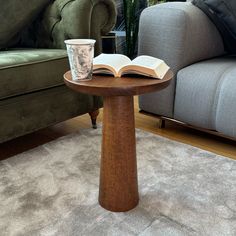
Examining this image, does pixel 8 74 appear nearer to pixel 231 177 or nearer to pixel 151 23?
pixel 151 23

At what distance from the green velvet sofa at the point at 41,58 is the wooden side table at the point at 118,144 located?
40 centimetres

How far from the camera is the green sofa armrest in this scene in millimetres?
1475

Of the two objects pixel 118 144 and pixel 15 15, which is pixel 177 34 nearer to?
pixel 118 144

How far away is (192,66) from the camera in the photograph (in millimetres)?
1511

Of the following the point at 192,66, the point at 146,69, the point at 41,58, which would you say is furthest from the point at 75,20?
the point at 146,69

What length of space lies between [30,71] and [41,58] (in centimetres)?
9

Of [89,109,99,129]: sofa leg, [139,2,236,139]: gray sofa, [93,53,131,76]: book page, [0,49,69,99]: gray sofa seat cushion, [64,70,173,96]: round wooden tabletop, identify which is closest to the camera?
[64,70,173,96]: round wooden tabletop

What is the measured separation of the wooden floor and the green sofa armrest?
0.47 meters

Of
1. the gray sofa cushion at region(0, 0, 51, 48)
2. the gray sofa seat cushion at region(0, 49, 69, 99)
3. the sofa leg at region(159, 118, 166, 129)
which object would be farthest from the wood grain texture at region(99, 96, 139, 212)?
the gray sofa cushion at region(0, 0, 51, 48)

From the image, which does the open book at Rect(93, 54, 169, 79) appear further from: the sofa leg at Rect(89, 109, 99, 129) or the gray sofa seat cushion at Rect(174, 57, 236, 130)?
the sofa leg at Rect(89, 109, 99, 129)

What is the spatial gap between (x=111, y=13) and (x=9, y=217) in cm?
107

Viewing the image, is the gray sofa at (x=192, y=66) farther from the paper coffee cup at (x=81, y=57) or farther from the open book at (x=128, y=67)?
the paper coffee cup at (x=81, y=57)

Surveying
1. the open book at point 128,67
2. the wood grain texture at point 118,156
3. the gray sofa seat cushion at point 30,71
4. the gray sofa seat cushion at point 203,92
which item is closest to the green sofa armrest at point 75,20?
the gray sofa seat cushion at point 30,71

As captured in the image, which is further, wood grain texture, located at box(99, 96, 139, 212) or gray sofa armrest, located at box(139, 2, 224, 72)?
gray sofa armrest, located at box(139, 2, 224, 72)
